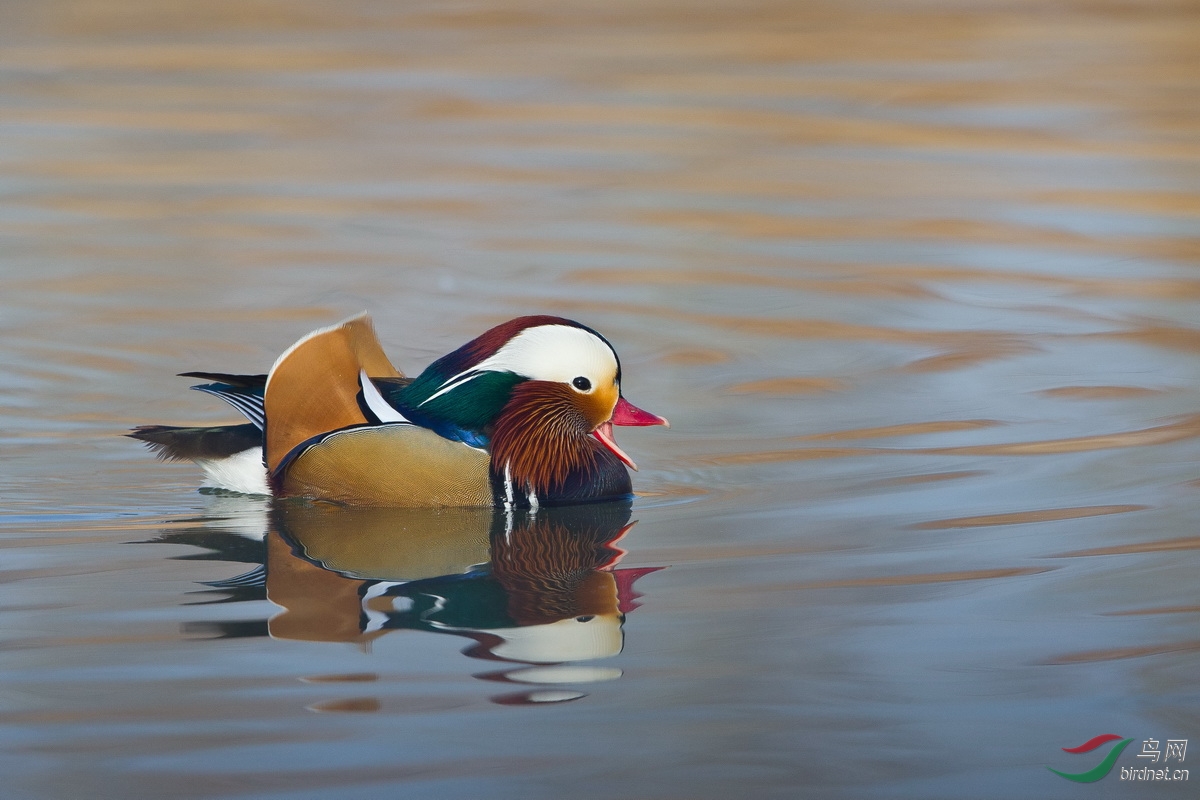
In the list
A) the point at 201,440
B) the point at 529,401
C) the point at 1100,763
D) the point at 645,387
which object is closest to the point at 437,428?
the point at 529,401

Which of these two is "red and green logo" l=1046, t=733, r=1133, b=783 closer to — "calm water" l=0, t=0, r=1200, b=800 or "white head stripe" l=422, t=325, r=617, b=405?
"calm water" l=0, t=0, r=1200, b=800

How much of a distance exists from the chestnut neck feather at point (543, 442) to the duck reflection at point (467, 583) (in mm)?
123

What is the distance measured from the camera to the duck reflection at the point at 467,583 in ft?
13.9

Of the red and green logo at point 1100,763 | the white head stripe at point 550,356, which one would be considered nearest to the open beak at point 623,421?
the white head stripe at point 550,356

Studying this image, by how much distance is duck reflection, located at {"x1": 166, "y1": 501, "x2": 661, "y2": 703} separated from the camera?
13.9ft

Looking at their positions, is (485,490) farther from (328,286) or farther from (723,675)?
(328,286)

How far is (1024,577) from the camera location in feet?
15.6

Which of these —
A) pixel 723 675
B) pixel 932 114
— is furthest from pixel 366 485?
pixel 932 114

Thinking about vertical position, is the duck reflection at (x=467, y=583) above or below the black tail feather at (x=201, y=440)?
below

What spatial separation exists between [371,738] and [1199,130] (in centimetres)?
1012

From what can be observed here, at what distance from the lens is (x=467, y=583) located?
4.79 metres

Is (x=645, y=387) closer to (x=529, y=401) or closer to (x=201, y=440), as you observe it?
(x=529, y=401)

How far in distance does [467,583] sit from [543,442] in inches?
42.6

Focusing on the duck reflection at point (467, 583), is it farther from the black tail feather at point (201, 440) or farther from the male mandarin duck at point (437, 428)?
the black tail feather at point (201, 440)
